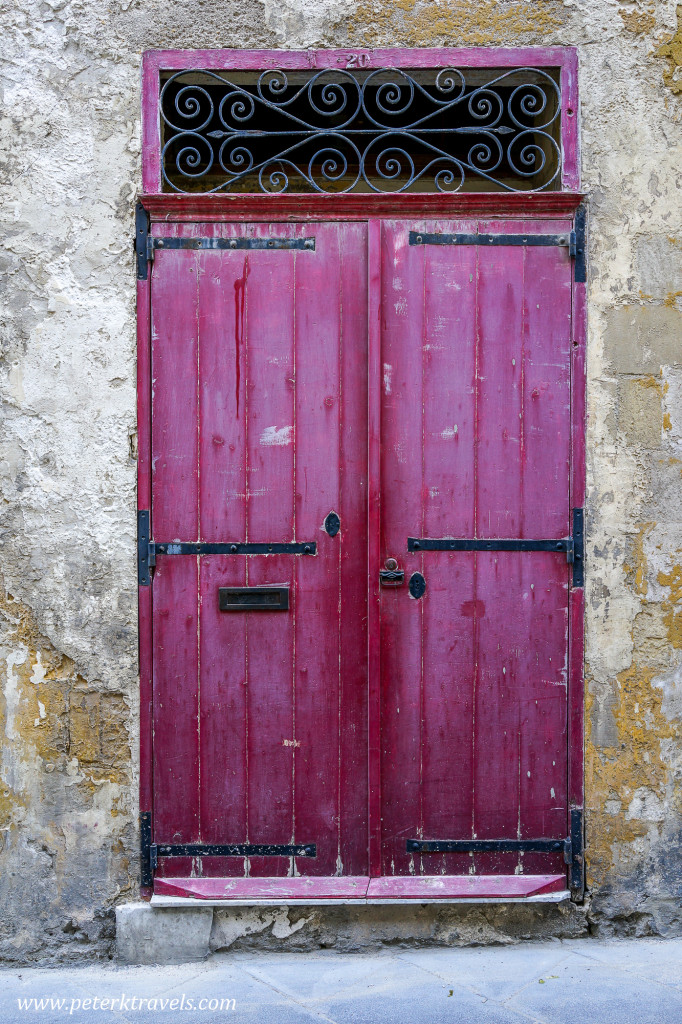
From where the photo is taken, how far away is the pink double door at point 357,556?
3.02m

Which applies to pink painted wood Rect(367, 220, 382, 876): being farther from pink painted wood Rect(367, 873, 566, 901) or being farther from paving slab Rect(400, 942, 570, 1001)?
paving slab Rect(400, 942, 570, 1001)

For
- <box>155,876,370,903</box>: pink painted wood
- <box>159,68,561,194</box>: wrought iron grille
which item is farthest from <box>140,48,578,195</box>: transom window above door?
<box>155,876,370,903</box>: pink painted wood

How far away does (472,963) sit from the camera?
2885 mm

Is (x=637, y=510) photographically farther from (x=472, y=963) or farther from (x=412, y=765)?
(x=472, y=963)

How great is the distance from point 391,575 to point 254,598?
50cm

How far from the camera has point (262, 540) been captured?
303 cm

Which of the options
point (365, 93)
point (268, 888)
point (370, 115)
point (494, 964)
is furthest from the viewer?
point (370, 115)

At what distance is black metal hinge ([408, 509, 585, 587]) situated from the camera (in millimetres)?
3023

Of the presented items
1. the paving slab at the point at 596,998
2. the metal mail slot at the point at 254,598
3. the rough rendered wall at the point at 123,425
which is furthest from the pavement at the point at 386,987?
the metal mail slot at the point at 254,598

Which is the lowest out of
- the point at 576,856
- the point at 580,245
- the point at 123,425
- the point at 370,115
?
the point at 576,856

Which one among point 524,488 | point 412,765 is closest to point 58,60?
point 524,488

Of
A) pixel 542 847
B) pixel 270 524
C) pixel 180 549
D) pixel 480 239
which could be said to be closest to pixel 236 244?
pixel 480 239

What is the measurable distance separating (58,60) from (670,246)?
2269mm

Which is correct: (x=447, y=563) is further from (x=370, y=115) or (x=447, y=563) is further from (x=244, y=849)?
(x=370, y=115)
